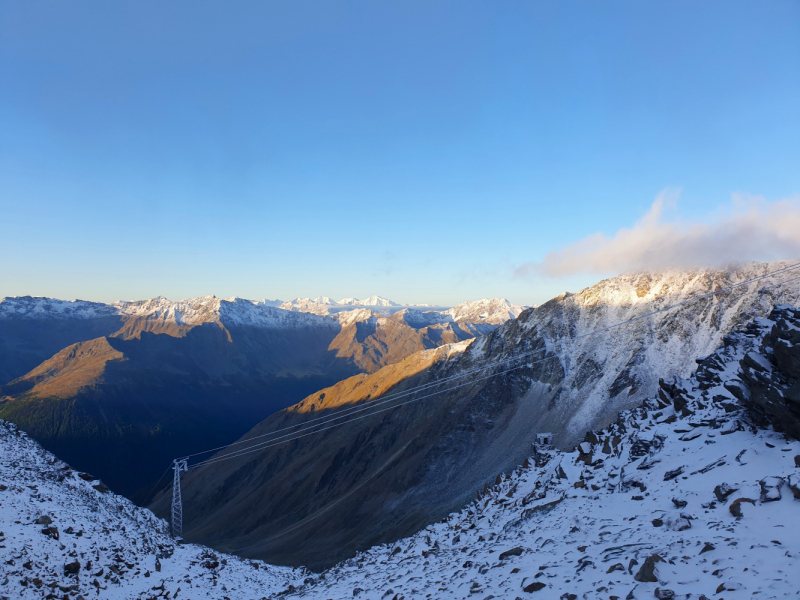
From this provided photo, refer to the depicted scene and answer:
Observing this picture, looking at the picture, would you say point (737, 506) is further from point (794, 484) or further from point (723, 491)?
point (794, 484)

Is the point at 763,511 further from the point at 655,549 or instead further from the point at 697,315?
the point at 697,315

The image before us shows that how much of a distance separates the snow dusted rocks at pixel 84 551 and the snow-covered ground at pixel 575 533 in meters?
0.11

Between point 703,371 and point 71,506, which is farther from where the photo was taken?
point 71,506

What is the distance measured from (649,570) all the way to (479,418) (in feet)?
253

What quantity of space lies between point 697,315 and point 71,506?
286 feet

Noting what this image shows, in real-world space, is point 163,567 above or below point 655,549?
below

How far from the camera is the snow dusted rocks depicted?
1853 cm

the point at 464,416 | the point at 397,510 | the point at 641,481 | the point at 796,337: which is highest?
the point at 796,337

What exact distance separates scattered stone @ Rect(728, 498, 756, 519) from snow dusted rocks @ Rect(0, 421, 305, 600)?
2532 centimetres

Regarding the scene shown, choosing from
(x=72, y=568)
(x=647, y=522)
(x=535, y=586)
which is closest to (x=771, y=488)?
(x=647, y=522)

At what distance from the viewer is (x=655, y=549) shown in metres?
11.4

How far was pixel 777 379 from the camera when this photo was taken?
621 inches

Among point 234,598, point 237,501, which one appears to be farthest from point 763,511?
point 237,501

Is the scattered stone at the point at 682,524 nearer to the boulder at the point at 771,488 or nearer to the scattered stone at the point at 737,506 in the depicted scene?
the scattered stone at the point at 737,506
